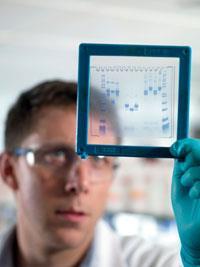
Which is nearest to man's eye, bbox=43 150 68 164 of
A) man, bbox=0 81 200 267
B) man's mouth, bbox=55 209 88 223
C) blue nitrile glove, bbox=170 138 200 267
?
man, bbox=0 81 200 267

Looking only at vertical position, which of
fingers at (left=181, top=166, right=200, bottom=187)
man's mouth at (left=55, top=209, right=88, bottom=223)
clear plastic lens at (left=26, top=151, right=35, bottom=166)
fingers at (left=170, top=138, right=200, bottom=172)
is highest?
fingers at (left=170, top=138, right=200, bottom=172)

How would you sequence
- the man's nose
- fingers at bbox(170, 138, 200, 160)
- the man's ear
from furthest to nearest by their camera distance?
the man's ear < the man's nose < fingers at bbox(170, 138, 200, 160)

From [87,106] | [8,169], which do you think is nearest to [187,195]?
[87,106]

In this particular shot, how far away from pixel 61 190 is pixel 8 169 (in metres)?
0.22

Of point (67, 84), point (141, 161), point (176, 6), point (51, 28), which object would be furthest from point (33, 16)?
point (67, 84)

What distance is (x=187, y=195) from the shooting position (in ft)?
2.77

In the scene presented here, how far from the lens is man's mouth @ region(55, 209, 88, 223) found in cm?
114

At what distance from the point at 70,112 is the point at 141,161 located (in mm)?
1714

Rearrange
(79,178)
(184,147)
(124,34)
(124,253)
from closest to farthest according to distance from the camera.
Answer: (184,147) < (79,178) < (124,253) < (124,34)

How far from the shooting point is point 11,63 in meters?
3.76

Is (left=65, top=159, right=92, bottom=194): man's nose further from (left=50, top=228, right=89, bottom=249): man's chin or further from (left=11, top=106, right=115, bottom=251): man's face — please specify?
(left=50, top=228, right=89, bottom=249): man's chin

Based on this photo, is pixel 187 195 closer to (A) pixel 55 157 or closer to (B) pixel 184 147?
(B) pixel 184 147

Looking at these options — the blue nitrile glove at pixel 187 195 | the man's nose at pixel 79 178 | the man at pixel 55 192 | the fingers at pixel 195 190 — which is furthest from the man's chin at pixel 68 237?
the fingers at pixel 195 190

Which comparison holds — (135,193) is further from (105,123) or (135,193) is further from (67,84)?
(105,123)
